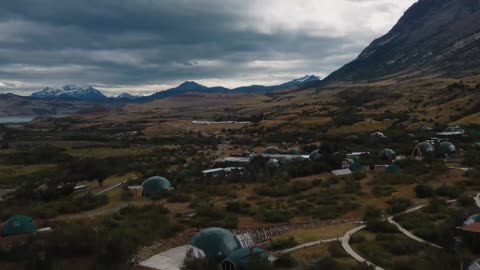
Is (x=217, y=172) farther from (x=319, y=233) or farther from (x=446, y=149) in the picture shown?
(x=319, y=233)

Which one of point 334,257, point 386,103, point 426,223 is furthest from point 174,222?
point 386,103

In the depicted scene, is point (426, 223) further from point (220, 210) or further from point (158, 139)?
point (158, 139)

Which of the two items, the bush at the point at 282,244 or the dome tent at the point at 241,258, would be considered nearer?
the dome tent at the point at 241,258

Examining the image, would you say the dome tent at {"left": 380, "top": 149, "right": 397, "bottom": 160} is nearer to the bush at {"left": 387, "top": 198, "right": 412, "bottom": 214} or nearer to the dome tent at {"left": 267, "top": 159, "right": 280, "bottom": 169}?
the dome tent at {"left": 267, "top": 159, "right": 280, "bottom": 169}

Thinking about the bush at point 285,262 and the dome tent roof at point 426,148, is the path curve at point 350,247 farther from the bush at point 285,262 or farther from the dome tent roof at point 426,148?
the dome tent roof at point 426,148

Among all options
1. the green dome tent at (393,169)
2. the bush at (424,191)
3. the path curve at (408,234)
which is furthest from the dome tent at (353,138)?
the path curve at (408,234)

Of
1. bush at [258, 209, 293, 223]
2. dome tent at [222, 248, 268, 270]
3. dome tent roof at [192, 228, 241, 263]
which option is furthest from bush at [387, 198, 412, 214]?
dome tent at [222, 248, 268, 270]

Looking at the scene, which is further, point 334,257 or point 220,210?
point 220,210
